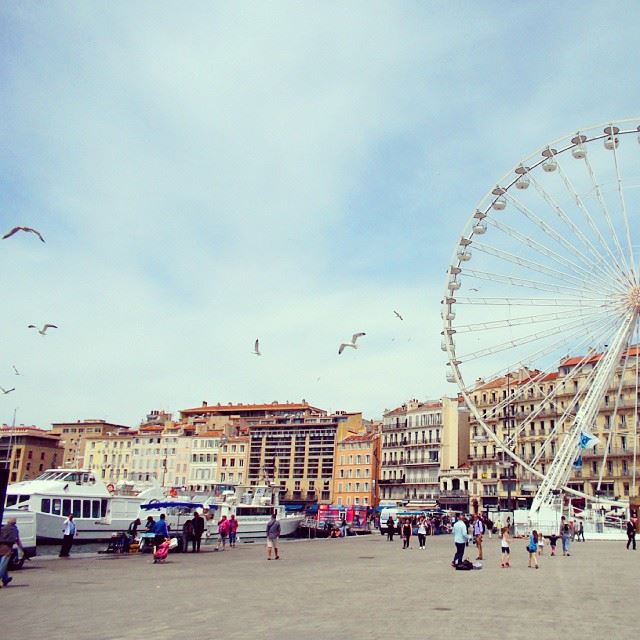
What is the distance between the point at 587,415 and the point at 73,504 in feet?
100

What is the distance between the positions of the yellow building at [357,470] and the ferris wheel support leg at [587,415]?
5664cm

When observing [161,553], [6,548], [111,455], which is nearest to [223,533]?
[161,553]

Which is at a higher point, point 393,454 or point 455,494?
point 393,454

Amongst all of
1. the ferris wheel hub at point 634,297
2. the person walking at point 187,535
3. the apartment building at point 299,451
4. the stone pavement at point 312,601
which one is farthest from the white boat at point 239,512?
the apartment building at point 299,451

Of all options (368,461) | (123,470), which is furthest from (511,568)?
(123,470)

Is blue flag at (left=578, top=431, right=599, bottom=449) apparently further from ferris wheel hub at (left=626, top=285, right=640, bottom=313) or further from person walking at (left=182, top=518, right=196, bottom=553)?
person walking at (left=182, top=518, right=196, bottom=553)

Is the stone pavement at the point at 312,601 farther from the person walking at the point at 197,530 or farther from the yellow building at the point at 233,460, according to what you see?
the yellow building at the point at 233,460

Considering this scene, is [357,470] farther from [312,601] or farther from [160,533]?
[312,601]

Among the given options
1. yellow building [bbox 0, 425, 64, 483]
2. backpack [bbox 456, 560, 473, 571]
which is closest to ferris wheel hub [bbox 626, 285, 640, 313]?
backpack [bbox 456, 560, 473, 571]

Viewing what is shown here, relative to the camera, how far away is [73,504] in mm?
42250

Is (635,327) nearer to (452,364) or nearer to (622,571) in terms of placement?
(452,364)

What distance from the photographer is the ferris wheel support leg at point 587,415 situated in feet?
137

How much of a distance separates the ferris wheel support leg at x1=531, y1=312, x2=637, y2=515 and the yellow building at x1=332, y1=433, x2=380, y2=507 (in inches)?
2230

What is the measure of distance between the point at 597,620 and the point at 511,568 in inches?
473
